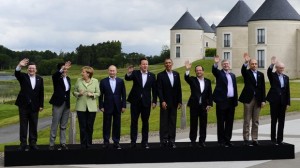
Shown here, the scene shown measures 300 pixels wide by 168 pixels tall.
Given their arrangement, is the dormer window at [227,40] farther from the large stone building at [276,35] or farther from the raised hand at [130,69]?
the raised hand at [130,69]

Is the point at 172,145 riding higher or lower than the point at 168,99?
lower

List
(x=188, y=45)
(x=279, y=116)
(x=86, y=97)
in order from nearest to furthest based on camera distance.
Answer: (x=86, y=97) < (x=279, y=116) < (x=188, y=45)

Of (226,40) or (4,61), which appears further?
(4,61)

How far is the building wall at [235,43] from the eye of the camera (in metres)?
60.1

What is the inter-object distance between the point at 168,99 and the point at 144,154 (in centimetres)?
128

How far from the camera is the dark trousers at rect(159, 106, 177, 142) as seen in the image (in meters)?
11.4

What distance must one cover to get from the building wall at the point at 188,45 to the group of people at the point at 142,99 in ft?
216

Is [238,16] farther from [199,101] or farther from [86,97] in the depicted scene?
[86,97]

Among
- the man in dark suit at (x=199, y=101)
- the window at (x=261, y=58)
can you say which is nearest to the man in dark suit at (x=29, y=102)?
the man in dark suit at (x=199, y=101)

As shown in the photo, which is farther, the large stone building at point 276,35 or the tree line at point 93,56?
the tree line at point 93,56

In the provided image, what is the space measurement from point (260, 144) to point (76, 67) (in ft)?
390

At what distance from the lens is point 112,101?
11.1 metres

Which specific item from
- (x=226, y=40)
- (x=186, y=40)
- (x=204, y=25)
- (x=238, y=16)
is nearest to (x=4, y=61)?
(x=204, y=25)

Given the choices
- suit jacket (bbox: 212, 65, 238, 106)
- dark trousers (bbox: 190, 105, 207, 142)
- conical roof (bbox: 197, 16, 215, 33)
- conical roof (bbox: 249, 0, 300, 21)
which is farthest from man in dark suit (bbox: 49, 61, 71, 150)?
conical roof (bbox: 197, 16, 215, 33)
